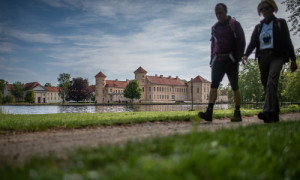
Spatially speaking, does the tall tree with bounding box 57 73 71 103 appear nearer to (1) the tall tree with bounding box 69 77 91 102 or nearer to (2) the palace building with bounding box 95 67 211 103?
(1) the tall tree with bounding box 69 77 91 102

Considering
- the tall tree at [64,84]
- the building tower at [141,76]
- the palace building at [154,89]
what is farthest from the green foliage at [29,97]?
the building tower at [141,76]

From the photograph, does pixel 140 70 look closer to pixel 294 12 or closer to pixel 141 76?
pixel 141 76

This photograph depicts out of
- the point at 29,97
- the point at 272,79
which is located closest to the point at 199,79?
the point at 29,97

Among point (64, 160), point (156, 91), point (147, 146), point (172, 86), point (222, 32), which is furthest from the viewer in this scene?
point (172, 86)

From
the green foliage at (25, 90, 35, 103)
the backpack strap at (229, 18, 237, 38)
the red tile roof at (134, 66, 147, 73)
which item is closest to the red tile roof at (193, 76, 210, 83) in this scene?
the red tile roof at (134, 66, 147, 73)

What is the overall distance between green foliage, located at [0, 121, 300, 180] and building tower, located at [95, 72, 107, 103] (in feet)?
341

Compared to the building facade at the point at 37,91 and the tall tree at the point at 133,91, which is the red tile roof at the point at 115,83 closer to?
the tall tree at the point at 133,91

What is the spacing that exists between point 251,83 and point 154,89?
53.7 metres

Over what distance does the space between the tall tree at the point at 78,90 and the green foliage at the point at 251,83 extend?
63.0 metres

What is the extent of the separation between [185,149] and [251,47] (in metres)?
4.58

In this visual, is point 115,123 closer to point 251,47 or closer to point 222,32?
point 222,32

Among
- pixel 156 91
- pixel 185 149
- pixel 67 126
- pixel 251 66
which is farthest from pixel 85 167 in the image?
pixel 156 91

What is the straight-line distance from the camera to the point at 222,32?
569 centimetres

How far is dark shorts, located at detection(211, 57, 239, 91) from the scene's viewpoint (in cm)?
577
